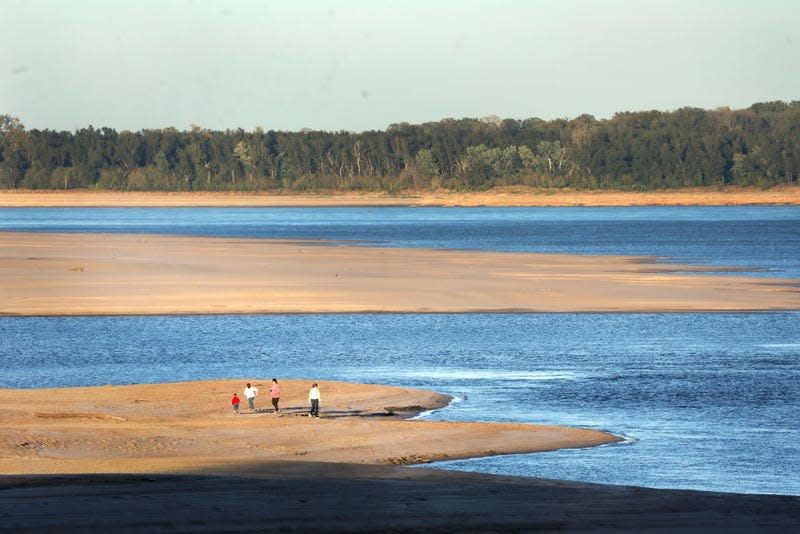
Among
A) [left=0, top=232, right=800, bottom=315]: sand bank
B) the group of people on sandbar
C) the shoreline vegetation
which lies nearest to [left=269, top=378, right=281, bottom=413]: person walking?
the group of people on sandbar

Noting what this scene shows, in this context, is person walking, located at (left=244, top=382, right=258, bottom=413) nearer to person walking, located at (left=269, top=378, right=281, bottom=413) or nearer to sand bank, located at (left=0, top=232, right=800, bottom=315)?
person walking, located at (left=269, top=378, right=281, bottom=413)

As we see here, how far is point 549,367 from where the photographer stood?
39.7m

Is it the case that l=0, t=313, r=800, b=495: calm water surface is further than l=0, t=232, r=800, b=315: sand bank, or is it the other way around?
l=0, t=232, r=800, b=315: sand bank

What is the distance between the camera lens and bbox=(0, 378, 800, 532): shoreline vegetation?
55.7ft

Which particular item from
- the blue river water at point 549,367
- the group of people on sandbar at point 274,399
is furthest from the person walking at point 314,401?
the blue river water at point 549,367

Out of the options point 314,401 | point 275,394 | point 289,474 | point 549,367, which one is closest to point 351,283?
point 549,367

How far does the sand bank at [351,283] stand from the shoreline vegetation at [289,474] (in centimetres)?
2339

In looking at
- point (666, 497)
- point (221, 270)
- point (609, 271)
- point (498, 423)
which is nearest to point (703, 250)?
point (609, 271)

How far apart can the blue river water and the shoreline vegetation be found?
1.91 m

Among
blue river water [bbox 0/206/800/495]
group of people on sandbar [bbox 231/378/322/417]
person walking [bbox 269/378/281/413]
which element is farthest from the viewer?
person walking [bbox 269/378/281/413]

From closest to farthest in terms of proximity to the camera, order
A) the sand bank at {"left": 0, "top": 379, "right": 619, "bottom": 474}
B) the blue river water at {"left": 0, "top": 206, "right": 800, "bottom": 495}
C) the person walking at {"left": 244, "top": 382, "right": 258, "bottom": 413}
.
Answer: the sand bank at {"left": 0, "top": 379, "right": 619, "bottom": 474} < the blue river water at {"left": 0, "top": 206, "right": 800, "bottom": 495} < the person walking at {"left": 244, "top": 382, "right": 258, "bottom": 413}

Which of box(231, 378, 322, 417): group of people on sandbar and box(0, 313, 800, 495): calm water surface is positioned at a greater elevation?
box(231, 378, 322, 417): group of people on sandbar

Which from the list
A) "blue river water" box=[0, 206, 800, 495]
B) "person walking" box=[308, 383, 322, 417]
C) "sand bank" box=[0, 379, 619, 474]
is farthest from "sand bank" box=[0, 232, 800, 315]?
"person walking" box=[308, 383, 322, 417]

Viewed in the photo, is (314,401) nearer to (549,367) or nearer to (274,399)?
(274,399)
